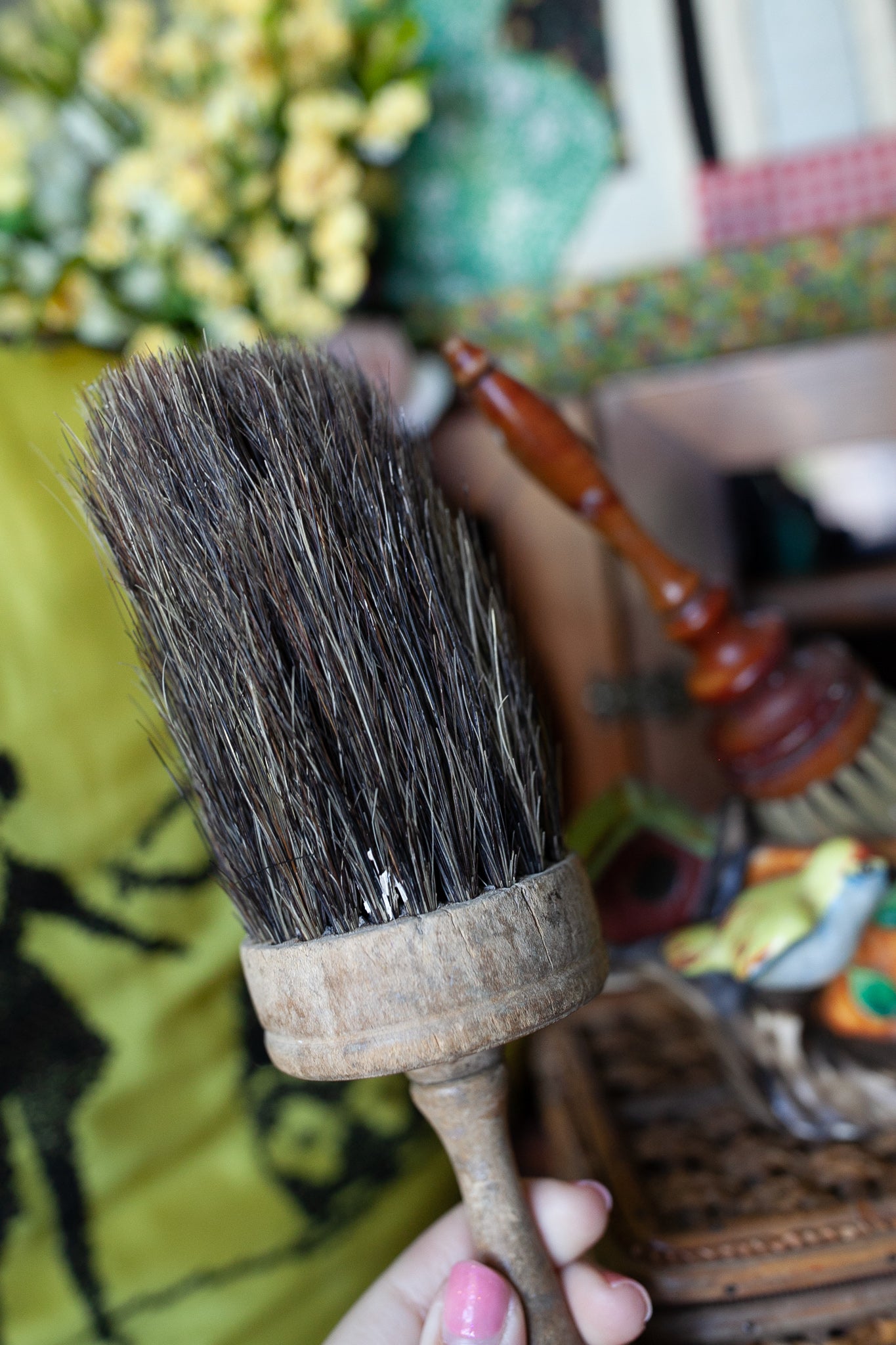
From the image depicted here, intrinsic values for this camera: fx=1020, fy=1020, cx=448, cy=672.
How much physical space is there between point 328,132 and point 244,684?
52 cm

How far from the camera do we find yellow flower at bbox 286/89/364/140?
2.18ft

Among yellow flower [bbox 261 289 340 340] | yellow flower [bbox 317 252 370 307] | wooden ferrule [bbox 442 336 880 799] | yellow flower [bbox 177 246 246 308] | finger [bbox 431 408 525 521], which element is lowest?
wooden ferrule [bbox 442 336 880 799]

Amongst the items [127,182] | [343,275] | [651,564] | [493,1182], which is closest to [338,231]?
[343,275]

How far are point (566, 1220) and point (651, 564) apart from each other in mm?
272

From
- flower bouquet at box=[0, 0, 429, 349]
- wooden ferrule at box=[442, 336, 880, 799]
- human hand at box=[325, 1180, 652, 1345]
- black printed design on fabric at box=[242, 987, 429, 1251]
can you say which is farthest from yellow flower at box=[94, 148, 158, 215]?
human hand at box=[325, 1180, 652, 1345]

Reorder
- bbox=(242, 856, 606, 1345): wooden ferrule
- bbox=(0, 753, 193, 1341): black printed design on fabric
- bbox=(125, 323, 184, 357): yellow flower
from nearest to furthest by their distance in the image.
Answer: bbox=(242, 856, 606, 1345): wooden ferrule < bbox=(0, 753, 193, 1341): black printed design on fabric < bbox=(125, 323, 184, 357): yellow flower

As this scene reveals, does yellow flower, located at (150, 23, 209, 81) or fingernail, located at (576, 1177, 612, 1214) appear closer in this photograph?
fingernail, located at (576, 1177, 612, 1214)

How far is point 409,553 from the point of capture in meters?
0.32

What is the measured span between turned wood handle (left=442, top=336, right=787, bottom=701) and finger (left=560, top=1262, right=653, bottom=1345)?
250 mm

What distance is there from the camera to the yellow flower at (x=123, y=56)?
2.16 feet

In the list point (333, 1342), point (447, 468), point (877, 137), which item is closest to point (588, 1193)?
point (333, 1342)

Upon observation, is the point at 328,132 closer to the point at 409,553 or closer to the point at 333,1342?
the point at 409,553

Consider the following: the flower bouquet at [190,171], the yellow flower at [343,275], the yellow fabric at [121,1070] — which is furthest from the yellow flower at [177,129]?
the yellow fabric at [121,1070]

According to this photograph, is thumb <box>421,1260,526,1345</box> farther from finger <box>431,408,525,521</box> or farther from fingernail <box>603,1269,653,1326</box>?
finger <box>431,408,525,521</box>
